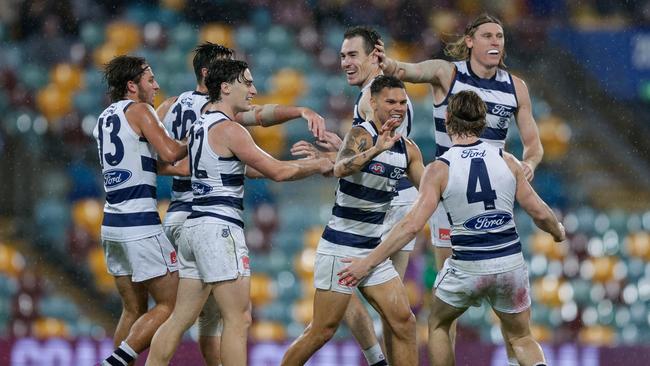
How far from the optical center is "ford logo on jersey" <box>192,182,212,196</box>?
576cm

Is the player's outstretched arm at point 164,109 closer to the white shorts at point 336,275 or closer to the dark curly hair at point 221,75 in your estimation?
the dark curly hair at point 221,75

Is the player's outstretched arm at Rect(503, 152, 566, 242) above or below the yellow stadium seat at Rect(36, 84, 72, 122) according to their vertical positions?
below

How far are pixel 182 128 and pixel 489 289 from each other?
209 centimetres

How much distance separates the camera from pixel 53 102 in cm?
1013

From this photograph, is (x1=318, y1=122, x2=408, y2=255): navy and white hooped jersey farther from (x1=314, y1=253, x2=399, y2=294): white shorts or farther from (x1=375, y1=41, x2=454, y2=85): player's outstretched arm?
(x1=375, y1=41, x2=454, y2=85): player's outstretched arm

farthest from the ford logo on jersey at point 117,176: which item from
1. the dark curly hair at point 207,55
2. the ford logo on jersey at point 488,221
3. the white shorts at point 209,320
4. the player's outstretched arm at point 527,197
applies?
the player's outstretched arm at point 527,197

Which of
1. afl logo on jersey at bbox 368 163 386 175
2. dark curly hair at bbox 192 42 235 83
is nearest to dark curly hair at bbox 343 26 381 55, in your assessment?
dark curly hair at bbox 192 42 235 83

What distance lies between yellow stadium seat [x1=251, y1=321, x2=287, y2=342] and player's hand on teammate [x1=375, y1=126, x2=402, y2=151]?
14.0ft

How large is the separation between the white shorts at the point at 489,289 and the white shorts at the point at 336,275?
0.97ft

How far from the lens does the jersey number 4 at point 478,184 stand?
17.6ft

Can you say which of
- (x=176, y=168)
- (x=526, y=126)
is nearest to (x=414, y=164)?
(x=526, y=126)

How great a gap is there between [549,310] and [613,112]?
201 centimetres

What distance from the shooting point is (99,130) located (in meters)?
6.16

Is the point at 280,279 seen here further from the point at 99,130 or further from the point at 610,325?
the point at 99,130
